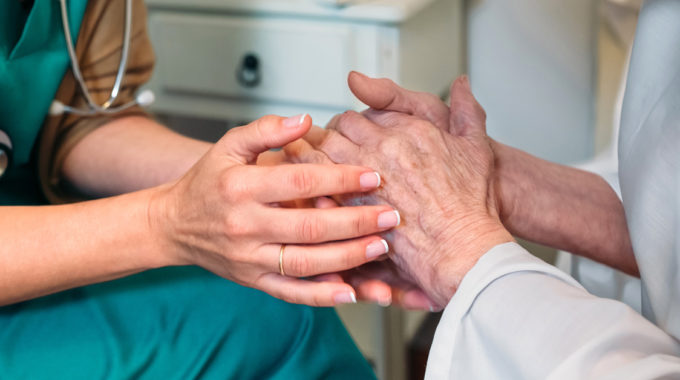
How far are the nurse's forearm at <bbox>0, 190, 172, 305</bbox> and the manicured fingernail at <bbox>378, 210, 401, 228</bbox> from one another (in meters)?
0.19

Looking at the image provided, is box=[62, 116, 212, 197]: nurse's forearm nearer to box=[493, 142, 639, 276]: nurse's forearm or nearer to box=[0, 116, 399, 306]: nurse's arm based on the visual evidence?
box=[0, 116, 399, 306]: nurse's arm

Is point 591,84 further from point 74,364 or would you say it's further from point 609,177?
point 74,364

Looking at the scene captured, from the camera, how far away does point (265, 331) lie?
0.64 meters

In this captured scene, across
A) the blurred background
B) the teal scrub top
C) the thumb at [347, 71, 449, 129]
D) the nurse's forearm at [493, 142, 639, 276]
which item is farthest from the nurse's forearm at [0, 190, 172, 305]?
the blurred background

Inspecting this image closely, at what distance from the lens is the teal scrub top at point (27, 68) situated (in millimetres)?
649

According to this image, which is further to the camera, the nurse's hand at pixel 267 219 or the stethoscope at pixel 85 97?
the stethoscope at pixel 85 97

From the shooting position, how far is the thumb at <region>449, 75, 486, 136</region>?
0.69 metres

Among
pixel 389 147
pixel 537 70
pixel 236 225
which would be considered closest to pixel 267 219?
pixel 236 225

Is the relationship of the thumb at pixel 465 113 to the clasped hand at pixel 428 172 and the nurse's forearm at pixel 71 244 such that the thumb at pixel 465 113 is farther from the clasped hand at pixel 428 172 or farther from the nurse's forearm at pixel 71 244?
the nurse's forearm at pixel 71 244

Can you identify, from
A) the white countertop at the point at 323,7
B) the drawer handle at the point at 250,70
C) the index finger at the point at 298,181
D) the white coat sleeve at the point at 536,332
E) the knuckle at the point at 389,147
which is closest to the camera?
the white coat sleeve at the point at 536,332

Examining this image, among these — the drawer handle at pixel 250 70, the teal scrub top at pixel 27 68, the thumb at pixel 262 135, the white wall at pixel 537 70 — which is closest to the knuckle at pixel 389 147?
the thumb at pixel 262 135

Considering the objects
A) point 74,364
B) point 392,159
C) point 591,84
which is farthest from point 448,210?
point 591,84

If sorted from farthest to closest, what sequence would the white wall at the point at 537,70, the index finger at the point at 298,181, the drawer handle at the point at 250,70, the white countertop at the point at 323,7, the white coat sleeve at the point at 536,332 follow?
the white wall at the point at 537,70 → the drawer handle at the point at 250,70 → the white countertop at the point at 323,7 → the index finger at the point at 298,181 → the white coat sleeve at the point at 536,332

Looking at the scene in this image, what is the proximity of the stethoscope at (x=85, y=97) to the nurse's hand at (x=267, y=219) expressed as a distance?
18 centimetres
